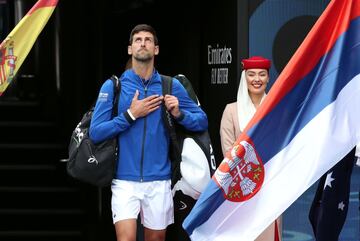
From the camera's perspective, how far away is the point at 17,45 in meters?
7.41

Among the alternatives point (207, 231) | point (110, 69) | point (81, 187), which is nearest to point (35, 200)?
point (81, 187)

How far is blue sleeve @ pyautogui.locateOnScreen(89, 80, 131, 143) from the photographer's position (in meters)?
7.44

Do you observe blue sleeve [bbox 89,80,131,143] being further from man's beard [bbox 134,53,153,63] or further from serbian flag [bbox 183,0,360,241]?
serbian flag [bbox 183,0,360,241]

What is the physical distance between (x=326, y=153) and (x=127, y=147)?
6.54ft

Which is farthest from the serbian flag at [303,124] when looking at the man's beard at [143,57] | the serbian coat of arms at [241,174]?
the man's beard at [143,57]

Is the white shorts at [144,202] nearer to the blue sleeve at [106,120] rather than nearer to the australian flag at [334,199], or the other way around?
the blue sleeve at [106,120]

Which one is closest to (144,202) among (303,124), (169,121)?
(169,121)

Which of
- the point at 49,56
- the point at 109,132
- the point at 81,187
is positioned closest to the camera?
the point at 109,132

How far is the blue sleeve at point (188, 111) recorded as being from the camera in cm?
765

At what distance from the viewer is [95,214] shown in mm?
11516

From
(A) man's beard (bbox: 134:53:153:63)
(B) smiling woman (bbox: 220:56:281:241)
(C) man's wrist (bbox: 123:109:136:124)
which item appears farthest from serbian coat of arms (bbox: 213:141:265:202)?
(B) smiling woman (bbox: 220:56:281:241)

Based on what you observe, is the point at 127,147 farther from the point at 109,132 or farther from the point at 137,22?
the point at 137,22

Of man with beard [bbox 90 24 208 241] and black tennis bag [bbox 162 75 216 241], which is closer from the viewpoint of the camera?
man with beard [bbox 90 24 208 241]

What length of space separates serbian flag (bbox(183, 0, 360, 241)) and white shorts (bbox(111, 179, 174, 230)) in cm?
161
